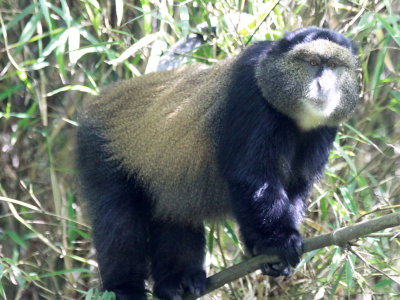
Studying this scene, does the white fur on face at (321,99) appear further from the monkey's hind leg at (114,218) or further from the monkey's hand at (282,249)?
the monkey's hind leg at (114,218)

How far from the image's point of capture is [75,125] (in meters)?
5.29

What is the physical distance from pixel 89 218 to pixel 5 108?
1.69 m

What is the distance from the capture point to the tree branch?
10.9 ft

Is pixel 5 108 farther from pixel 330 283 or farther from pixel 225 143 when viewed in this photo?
pixel 330 283

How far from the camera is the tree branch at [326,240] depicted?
10.9 ft

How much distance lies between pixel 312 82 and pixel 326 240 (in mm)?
970

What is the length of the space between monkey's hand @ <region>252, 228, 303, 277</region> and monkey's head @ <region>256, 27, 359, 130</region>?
25.2 inches

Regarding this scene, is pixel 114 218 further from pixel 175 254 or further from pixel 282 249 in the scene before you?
pixel 282 249

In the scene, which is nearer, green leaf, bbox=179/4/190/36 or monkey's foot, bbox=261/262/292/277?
monkey's foot, bbox=261/262/292/277

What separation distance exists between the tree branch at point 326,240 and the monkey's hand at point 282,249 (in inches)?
1.7

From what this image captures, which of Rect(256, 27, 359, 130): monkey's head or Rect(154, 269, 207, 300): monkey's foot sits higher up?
Rect(256, 27, 359, 130): monkey's head

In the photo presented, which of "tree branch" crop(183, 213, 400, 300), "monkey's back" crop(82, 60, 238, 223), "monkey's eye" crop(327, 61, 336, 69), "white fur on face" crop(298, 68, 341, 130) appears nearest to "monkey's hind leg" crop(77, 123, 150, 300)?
"monkey's back" crop(82, 60, 238, 223)

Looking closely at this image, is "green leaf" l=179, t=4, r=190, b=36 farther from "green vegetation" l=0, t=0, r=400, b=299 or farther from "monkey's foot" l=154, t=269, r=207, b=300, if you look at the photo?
"monkey's foot" l=154, t=269, r=207, b=300

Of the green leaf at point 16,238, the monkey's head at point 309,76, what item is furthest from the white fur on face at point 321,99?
the green leaf at point 16,238
